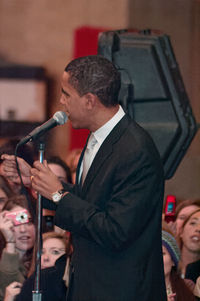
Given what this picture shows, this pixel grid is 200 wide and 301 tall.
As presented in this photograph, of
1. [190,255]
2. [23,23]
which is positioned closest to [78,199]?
[190,255]

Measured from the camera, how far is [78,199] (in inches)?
59.6

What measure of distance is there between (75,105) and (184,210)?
72.3 inches

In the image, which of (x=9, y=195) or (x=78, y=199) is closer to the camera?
(x=78, y=199)

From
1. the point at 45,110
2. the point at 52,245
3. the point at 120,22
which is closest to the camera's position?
the point at 52,245

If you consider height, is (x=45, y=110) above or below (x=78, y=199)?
below

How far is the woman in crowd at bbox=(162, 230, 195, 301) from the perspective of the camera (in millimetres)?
2742

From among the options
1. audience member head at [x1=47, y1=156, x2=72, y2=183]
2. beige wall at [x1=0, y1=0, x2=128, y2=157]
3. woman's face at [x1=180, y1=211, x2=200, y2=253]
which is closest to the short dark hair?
audience member head at [x1=47, y1=156, x2=72, y2=183]

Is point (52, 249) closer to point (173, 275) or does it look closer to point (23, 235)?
point (23, 235)

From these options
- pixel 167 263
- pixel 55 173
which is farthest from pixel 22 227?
pixel 167 263

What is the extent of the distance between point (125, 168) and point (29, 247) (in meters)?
1.52

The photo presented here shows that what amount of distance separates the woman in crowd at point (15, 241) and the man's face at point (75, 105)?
1.27m

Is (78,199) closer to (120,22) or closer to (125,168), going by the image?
(125,168)

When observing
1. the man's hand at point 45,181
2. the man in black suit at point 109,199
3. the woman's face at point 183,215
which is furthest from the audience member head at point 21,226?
the man's hand at point 45,181

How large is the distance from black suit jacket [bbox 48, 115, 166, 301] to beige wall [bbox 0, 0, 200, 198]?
2.33 metres
